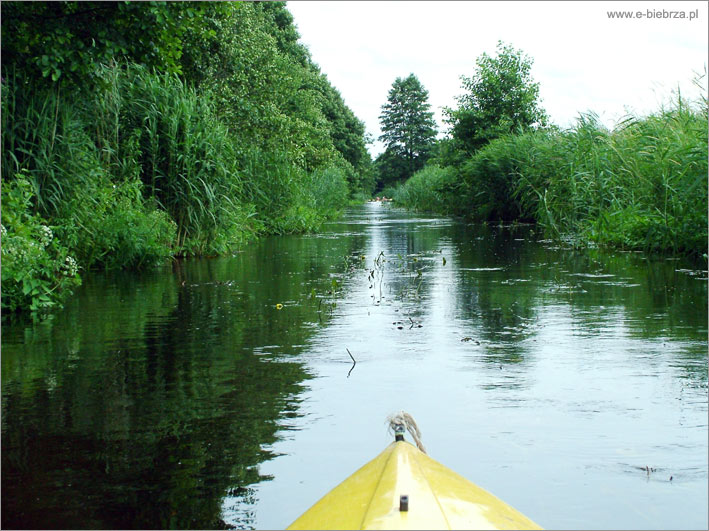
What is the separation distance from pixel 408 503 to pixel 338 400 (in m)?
2.77

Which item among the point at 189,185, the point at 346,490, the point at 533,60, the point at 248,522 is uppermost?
the point at 533,60

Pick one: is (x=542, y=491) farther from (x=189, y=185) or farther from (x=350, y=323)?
(x=189, y=185)

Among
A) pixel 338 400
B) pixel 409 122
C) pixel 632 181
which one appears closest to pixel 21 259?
pixel 338 400

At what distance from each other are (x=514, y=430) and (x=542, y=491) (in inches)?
34.6

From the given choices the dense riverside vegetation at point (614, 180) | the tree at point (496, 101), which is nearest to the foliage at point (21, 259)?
the dense riverside vegetation at point (614, 180)

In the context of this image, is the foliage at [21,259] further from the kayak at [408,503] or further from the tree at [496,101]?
the tree at [496,101]

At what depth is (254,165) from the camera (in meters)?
22.9

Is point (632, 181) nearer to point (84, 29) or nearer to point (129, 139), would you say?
point (129, 139)

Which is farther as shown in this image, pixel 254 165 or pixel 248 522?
pixel 254 165

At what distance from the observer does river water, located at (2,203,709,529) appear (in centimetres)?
362

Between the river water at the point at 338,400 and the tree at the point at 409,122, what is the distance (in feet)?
288

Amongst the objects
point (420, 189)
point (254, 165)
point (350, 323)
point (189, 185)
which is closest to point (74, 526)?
point (350, 323)

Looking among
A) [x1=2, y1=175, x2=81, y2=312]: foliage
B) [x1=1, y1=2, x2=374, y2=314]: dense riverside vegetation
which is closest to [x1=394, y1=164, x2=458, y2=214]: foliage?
[x1=1, y1=2, x2=374, y2=314]: dense riverside vegetation

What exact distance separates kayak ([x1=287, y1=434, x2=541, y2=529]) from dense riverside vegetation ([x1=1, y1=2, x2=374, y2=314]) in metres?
6.15
